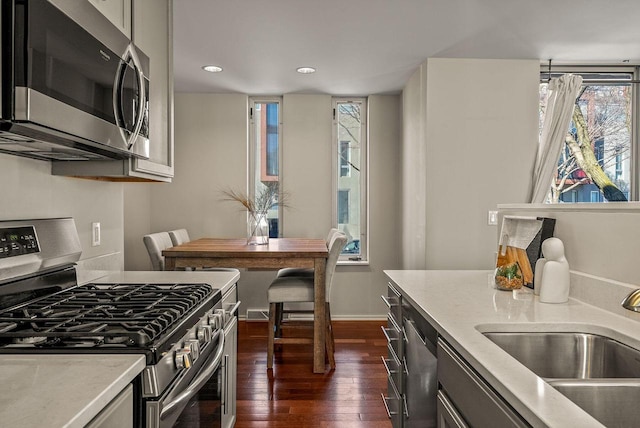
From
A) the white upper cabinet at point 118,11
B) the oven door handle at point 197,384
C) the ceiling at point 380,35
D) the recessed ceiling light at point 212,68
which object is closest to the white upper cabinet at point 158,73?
the white upper cabinet at point 118,11

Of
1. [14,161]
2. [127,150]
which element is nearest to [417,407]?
[127,150]

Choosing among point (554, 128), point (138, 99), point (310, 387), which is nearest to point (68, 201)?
point (138, 99)

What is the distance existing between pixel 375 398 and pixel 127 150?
86.0 inches

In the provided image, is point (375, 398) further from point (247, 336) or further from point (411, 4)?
point (411, 4)

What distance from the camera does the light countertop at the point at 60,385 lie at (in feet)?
2.50

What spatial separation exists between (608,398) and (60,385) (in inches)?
44.1

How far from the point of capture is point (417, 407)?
1.82 metres

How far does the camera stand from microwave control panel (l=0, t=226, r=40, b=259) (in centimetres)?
146

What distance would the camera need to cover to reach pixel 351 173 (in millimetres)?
5223

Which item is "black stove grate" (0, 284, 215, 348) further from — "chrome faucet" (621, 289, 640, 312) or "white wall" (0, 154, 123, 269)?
"chrome faucet" (621, 289, 640, 312)

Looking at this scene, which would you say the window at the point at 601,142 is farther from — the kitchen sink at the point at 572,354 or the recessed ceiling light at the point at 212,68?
the kitchen sink at the point at 572,354

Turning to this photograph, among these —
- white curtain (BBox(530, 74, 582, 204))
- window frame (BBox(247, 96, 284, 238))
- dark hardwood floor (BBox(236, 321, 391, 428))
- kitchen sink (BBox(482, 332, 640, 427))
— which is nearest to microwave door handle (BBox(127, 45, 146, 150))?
kitchen sink (BBox(482, 332, 640, 427))

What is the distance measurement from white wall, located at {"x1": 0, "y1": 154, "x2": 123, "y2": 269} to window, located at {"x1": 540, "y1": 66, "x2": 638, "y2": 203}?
364 centimetres

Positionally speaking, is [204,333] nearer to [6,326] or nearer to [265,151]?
[6,326]
